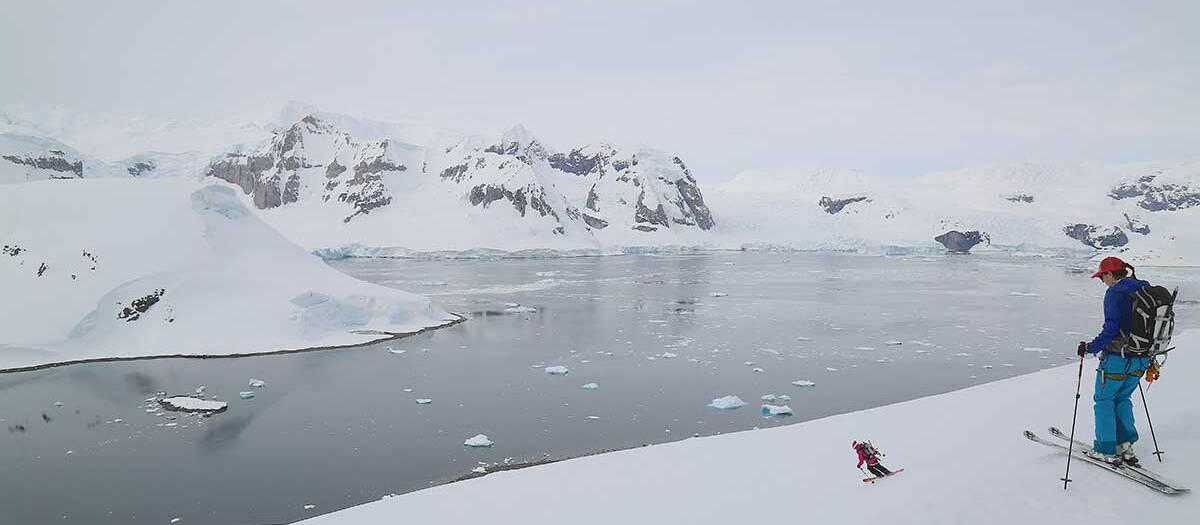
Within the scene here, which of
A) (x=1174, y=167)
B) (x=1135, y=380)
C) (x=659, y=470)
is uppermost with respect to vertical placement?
(x=1174, y=167)

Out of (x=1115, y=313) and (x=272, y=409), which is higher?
(x=1115, y=313)

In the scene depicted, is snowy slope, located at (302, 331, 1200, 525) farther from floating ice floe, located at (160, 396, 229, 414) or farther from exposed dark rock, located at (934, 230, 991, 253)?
exposed dark rock, located at (934, 230, 991, 253)

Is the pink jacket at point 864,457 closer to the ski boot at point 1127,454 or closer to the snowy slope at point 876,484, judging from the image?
the snowy slope at point 876,484

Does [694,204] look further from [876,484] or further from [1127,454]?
[1127,454]

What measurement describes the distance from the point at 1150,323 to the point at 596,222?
12688 centimetres

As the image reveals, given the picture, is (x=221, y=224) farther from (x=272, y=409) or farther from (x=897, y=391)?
(x=897, y=391)

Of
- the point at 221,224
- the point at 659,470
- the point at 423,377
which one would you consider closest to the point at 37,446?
the point at 423,377

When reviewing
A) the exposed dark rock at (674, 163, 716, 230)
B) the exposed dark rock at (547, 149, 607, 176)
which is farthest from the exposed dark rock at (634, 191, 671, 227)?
the exposed dark rock at (547, 149, 607, 176)

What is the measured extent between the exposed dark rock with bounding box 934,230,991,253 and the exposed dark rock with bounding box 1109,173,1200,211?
102 metres

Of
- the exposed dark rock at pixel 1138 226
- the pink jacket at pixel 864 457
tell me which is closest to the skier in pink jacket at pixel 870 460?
the pink jacket at pixel 864 457

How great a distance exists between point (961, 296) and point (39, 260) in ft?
144

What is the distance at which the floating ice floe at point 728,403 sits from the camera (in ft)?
48.8

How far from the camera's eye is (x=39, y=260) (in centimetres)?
2320

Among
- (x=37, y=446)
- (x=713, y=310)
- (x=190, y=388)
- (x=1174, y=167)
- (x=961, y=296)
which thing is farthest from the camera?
(x=1174, y=167)
